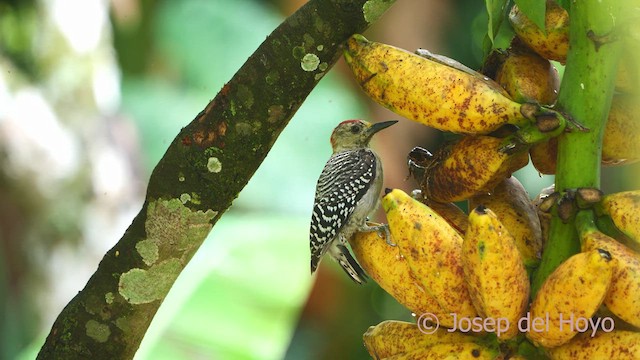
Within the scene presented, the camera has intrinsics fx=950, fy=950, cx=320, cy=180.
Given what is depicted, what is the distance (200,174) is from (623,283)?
2.24 ft

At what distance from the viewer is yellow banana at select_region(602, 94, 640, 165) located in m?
1.46

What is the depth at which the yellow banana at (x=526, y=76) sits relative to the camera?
148cm

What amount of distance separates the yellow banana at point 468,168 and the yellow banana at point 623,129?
0.13 meters

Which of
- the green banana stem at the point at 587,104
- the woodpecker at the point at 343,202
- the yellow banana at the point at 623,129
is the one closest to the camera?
the green banana stem at the point at 587,104

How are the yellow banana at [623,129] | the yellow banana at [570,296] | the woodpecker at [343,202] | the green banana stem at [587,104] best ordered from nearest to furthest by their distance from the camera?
the yellow banana at [570,296] < the green banana stem at [587,104] < the yellow banana at [623,129] < the woodpecker at [343,202]

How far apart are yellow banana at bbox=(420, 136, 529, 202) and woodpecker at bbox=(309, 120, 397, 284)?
18.2 inches

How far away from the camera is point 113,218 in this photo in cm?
459

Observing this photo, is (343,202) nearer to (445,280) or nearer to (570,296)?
(445,280)

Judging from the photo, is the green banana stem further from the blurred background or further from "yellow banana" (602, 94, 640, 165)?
the blurred background

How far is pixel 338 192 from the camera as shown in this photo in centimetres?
236

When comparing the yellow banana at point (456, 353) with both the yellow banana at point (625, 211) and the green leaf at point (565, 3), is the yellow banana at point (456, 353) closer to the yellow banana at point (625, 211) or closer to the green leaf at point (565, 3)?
the yellow banana at point (625, 211)

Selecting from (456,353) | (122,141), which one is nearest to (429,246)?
(456,353)

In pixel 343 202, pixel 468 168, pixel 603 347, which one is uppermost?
pixel 468 168

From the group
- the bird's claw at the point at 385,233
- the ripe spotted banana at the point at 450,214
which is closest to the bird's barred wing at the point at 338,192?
the bird's claw at the point at 385,233
